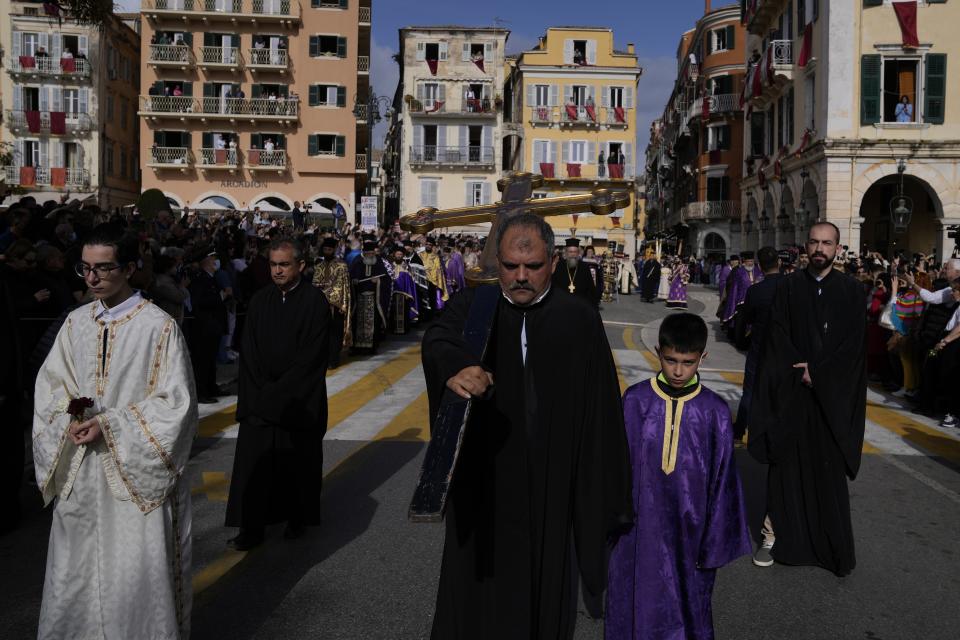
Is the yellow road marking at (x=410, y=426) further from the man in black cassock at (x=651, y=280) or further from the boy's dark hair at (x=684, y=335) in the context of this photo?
the man in black cassock at (x=651, y=280)

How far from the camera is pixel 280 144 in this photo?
159 ft

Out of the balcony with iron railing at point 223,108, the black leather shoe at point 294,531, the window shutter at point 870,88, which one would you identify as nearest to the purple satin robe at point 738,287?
the black leather shoe at point 294,531

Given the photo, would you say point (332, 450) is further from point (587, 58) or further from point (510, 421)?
point (587, 58)

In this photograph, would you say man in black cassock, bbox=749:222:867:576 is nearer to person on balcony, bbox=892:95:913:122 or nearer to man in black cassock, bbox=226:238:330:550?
man in black cassock, bbox=226:238:330:550

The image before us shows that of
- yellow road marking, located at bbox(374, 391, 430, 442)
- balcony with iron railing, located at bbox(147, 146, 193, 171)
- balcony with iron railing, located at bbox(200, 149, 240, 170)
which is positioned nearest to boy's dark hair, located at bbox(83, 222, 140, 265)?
yellow road marking, located at bbox(374, 391, 430, 442)

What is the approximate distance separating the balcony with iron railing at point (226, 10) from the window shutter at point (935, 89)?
31159 mm

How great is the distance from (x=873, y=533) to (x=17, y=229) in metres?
10.2

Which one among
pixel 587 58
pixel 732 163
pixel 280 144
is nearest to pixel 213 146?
pixel 280 144

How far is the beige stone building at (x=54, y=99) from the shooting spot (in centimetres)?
4606

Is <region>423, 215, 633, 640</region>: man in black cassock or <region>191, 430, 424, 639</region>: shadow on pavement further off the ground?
<region>423, 215, 633, 640</region>: man in black cassock

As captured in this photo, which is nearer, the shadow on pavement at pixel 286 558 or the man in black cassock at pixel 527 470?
the man in black cassock at pixel 527 470

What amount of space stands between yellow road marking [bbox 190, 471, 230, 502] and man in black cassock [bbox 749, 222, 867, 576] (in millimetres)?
3777

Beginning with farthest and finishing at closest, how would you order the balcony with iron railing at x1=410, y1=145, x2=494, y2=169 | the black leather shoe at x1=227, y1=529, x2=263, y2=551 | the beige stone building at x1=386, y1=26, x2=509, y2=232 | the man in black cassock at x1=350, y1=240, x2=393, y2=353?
the balcony with iron railing at x1=410, y1=145, x2=494, y2=169, the beige stone building at x1=386, y1=26, x2=509, y2=232, the man in black cassock at x1=350, y1=240, x2=393, y2=353, the black leather shoe at x1=227, y1=529, x2=263, y2=551

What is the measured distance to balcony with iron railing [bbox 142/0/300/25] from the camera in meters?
46.7
